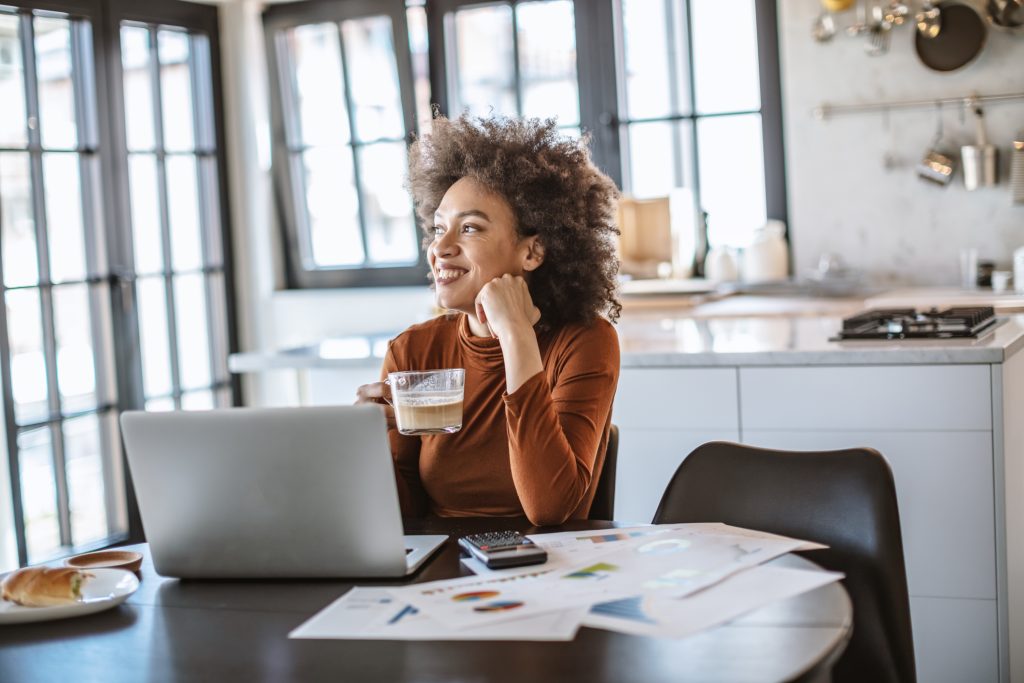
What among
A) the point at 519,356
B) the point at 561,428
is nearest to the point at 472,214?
the point at 519,356

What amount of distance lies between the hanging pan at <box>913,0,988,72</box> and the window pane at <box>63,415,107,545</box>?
342cm

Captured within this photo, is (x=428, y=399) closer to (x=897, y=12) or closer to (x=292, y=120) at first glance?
(x=897, y=12)

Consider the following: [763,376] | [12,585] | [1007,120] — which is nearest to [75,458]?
[763,376]

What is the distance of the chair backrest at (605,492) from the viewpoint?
6.34 feet

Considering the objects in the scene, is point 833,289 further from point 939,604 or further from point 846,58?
point 939,604

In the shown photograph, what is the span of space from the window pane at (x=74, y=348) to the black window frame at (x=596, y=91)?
1.13 m

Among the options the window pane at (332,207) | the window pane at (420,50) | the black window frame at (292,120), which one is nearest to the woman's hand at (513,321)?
the black window frame at (292,120)

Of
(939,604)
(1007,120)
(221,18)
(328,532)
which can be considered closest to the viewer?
(328,532)

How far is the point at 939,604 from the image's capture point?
8.36 feet

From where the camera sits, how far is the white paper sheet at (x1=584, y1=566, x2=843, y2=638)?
1.17 m

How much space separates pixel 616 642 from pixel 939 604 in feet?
5.48

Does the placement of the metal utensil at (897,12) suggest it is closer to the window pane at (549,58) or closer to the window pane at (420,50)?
the window pane at (549,58)

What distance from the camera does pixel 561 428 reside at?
1.78 m

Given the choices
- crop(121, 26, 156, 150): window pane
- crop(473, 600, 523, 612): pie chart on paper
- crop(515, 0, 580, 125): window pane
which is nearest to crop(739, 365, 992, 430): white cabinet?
crop(473, 600, 523, 612): pie chart on paper
